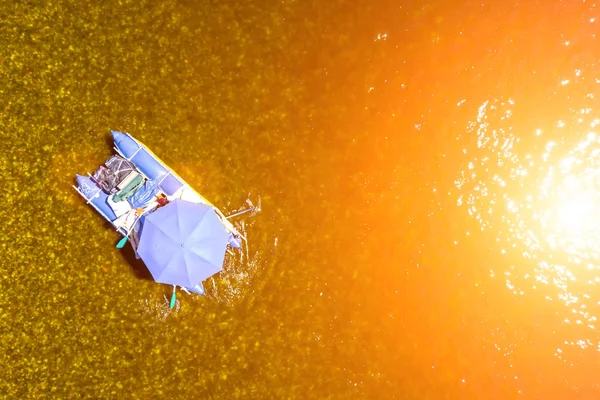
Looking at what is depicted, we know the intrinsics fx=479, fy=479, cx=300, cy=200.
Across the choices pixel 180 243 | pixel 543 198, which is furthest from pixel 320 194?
pixel 543 198

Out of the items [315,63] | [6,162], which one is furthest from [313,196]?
[6,162]

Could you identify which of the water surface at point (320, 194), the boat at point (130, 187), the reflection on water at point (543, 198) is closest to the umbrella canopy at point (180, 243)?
the boat at point (130, 187)

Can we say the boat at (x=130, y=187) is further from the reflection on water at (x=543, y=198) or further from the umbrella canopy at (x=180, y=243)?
the reflection on water at (x=543, y=198)

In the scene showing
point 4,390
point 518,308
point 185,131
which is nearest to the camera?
point 4,390

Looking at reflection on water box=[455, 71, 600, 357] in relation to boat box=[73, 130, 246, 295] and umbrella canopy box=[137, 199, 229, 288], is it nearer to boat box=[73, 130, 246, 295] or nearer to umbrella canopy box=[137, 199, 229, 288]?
umbrella canopy box=[137, 199, 229, 288]

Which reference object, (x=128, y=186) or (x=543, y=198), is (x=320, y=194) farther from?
(x=543, y=198)

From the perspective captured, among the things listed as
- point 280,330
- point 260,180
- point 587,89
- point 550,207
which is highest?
point 587,89

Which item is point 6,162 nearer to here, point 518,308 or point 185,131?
point 185,131
